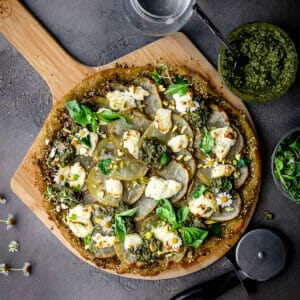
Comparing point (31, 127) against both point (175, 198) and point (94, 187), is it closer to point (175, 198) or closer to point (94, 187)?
point (94, 187)

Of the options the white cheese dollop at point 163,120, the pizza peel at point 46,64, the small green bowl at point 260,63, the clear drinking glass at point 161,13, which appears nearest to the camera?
the clear drinking glass at point 161,13

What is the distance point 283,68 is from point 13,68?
2.45 m

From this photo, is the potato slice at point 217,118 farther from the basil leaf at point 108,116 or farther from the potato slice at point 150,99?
the basil leaf at point 108,116

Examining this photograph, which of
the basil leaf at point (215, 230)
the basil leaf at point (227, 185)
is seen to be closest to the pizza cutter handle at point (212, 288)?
the basil leaf at point (215, 230)

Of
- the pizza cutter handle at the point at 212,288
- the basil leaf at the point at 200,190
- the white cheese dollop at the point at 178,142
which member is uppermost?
the white cheese dollop at the point at 178,142

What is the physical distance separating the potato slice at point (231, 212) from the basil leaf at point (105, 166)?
0.99 metres

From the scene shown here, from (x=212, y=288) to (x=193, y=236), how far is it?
57 cm

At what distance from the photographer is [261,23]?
15.2 feet

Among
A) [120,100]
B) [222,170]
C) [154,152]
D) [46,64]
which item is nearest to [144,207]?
[154,152]

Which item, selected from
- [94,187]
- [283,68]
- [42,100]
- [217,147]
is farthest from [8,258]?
[283,68]

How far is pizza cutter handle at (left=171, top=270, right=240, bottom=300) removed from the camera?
487 cm

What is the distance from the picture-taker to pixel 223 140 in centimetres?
465

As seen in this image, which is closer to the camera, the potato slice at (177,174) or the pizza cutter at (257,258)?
the potato slice at (177,174)

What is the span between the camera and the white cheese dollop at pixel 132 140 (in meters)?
4.65
